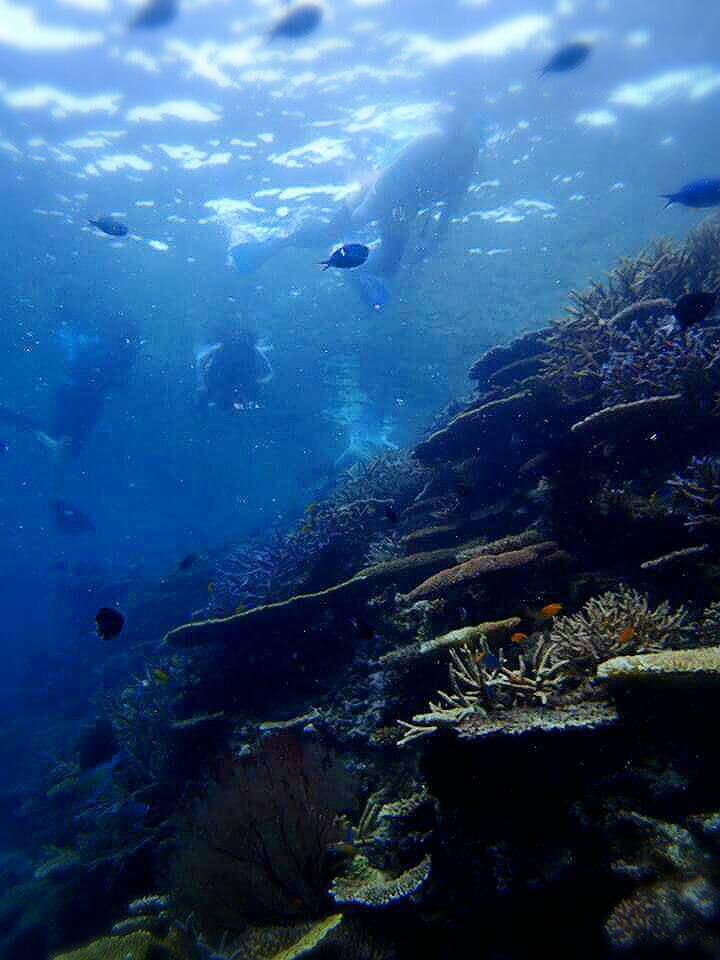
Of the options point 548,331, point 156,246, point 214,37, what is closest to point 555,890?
point 548,331

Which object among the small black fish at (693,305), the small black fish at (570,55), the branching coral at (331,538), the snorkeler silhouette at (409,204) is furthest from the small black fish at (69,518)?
the small black fish at (693,305)

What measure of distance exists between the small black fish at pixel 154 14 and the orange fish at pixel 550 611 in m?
14.7

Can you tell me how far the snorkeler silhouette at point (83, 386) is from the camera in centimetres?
2634

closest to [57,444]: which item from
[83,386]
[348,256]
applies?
[83,386]

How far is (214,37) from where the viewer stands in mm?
12695

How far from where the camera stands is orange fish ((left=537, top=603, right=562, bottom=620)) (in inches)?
185

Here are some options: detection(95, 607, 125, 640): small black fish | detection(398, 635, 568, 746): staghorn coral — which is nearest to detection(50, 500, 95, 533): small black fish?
detection(95, 607, 125, 640): small black fish

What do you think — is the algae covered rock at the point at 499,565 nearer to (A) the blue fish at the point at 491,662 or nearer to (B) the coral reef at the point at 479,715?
(B) the coral reef at the point at 479,715

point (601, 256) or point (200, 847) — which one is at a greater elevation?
point (601, 256)

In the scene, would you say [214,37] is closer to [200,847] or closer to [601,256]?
[200,847]

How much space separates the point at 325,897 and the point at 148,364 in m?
30.6

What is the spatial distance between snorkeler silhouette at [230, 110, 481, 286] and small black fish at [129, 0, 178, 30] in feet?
27.2

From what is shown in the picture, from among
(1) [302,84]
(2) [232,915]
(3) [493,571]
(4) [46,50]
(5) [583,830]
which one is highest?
(4) [46,50]

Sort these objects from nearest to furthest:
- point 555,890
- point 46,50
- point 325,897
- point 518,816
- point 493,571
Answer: point 555,890 → point 518,816 → point 325,897 → point 493,571 → point 46,50
